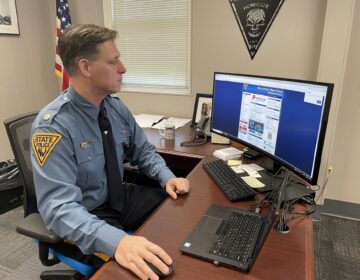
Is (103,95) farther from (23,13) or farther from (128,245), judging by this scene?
(23,13)

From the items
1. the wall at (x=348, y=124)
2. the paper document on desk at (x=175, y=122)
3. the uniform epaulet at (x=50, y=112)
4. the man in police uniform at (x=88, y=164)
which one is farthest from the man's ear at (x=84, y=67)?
the wall at (x=348, y=124)

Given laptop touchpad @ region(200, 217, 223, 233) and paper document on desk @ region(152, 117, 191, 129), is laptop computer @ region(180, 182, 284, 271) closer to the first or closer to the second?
laptop touchpad @ region(200, 217, 223, 233)

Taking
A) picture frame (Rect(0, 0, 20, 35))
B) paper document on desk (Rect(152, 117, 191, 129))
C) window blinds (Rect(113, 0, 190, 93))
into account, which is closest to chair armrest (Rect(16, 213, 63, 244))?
paper document on desk (Rect(152, 117, 191, 129))

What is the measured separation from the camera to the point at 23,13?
2826 millimetres

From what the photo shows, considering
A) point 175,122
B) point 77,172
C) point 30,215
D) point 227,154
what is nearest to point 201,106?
point 175,122

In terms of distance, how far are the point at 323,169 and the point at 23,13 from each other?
9.95 ft

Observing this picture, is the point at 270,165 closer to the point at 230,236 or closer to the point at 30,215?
the point at 230,236

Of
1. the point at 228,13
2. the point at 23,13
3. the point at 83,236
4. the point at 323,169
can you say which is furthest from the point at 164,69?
the point at 83,236

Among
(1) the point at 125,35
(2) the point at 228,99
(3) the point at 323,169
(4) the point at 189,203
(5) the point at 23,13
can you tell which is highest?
(5) the point at 23,13

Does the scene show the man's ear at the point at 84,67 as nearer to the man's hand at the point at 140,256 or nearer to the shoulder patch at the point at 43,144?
the shoulder patch at the point at 43,144

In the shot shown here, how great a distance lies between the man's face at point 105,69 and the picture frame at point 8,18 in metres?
1.99

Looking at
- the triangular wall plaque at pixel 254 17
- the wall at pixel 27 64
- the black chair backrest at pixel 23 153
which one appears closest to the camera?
the black chair backrest at pixel 23 153

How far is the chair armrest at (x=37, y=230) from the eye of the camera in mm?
1079

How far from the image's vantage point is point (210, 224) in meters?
1.03
